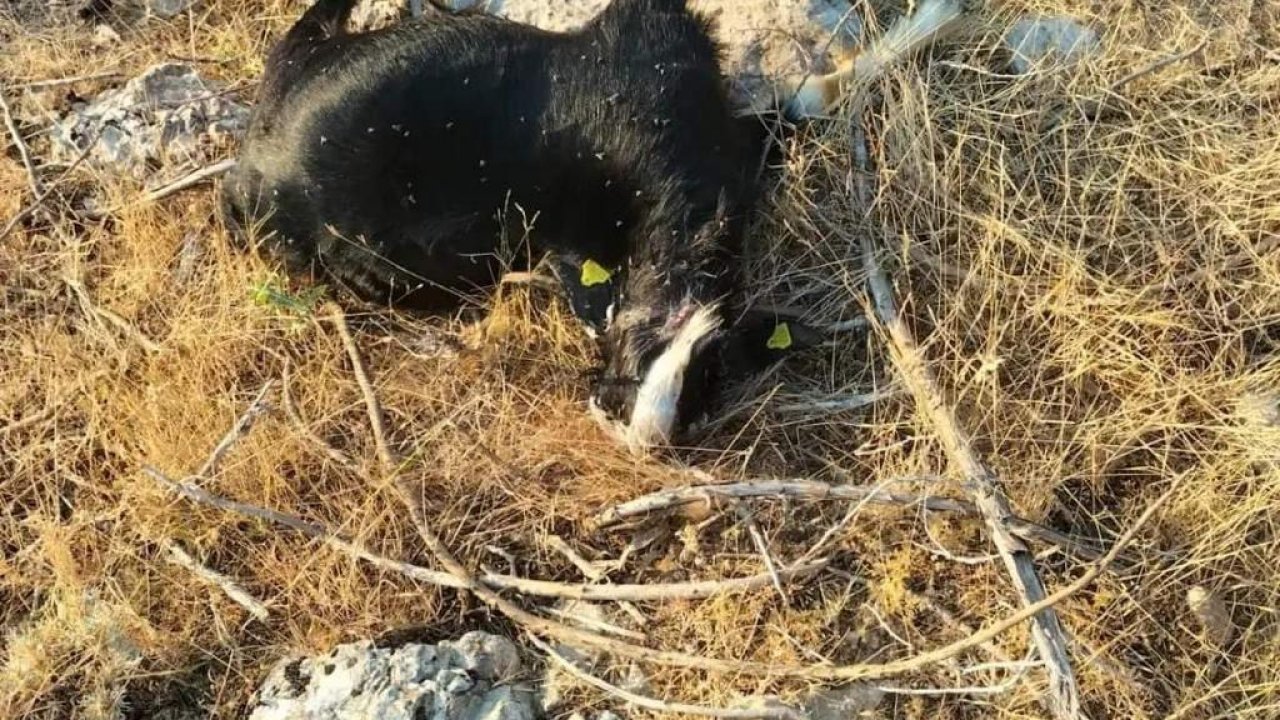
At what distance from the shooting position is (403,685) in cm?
304

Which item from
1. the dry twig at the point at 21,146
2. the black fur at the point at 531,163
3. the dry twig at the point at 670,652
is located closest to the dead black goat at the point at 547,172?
the black fur at the point at 531,163

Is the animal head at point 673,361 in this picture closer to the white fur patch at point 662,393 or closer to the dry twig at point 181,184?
the white fur patch at point 662,393

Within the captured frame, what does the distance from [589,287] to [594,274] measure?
6cm

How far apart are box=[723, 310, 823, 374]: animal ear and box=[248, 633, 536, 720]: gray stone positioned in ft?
3.46

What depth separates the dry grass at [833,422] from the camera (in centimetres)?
317

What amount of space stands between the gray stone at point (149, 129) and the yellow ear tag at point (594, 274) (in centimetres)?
140

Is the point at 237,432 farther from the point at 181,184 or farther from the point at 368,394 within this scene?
the point at 181,184

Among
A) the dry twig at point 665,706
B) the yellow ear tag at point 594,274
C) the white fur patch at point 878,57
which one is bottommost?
the dry twig at point 665,706

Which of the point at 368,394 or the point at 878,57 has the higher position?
the point at 878,57

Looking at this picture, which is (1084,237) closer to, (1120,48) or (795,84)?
(1120,48)

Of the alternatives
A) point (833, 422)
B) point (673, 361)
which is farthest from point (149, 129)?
point (833, 422)

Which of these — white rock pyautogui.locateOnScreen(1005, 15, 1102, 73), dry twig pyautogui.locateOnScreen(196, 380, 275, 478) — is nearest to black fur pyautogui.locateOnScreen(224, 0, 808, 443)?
Answer: dry twig pyautogui.locateOnScreen(196, 380, 275, 478)

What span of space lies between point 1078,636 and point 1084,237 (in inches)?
47.5

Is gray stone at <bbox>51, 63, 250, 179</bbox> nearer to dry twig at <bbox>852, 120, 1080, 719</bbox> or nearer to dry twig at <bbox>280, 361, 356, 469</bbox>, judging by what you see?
dry twig at <bbox>280, 361, 356, 469</bbox>
